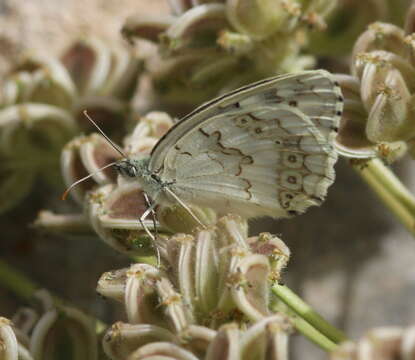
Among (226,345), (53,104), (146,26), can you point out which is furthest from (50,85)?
(226,345)

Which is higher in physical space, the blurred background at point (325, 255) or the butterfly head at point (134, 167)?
the butterfly head at point (134, 167)

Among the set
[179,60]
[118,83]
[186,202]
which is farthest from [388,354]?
[118,83]

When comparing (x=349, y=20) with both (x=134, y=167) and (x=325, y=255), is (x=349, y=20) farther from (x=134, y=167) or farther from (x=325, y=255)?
(x=134, y=167)

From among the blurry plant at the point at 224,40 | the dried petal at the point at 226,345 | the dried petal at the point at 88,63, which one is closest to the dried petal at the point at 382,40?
the blurry plant at the point at 224,40

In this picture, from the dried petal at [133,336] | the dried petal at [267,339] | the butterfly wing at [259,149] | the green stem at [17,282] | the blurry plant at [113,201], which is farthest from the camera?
the green stem at [17,282]

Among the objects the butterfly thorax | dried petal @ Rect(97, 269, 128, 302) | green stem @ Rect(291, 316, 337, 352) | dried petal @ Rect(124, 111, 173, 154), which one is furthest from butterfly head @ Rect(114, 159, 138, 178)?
green stem @ Rect(291, 316, 337, 352)

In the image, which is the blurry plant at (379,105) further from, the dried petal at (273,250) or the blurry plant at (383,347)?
the blurry plant at (383,347)

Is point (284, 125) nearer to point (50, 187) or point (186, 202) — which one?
point (186, 202)
